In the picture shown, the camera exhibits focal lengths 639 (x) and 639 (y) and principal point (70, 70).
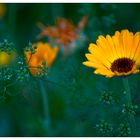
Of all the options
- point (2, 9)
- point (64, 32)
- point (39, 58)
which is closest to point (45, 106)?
point (39, 58)

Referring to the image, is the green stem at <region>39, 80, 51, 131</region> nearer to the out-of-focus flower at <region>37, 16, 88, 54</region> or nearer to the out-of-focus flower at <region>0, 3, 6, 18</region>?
the out-of-focus flower at <region>37, 16, 88, 54</region>

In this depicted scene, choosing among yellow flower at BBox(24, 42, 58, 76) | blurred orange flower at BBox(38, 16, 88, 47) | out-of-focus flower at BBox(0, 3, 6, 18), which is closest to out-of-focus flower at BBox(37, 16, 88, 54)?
blurred orange flower at BBox(38, 16, 88, 47)

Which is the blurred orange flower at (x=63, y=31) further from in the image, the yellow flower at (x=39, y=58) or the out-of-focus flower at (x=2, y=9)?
the out-of-focus flower at (x=2, y=9)

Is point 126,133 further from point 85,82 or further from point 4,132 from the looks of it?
point 4,132

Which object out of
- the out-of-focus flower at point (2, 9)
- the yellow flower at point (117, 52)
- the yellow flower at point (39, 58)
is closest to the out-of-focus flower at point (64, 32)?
the yellow flower at point (39, 58)

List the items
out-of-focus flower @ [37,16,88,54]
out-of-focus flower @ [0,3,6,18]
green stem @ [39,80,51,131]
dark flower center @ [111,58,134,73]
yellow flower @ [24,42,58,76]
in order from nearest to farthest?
dark flower center @ [111,58,134,73]
yellow flower @ [24,42,58,76]
green stem @ [39,80,51,131]
out-of-focus flower @ [37,16,88,54]
out-of-focus flower @ [0,3,6,18]

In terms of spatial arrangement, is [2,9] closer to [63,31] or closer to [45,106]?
[63,31]

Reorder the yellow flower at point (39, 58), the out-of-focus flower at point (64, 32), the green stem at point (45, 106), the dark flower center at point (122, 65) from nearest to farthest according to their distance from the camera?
the dark flower center at point (122, 65)
the yellow flower at point (39, 58)
the green stem at point (45, 106)
the out-of-focus flower at point (64, 32)
